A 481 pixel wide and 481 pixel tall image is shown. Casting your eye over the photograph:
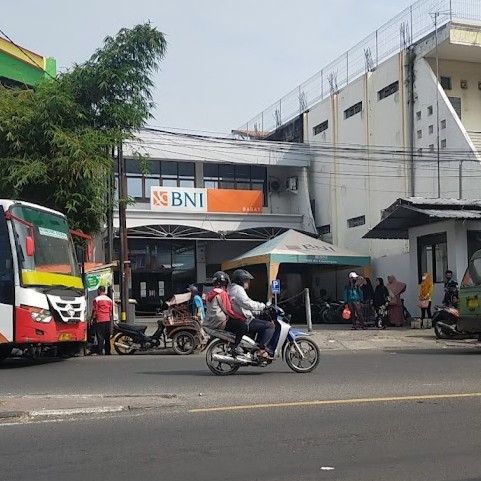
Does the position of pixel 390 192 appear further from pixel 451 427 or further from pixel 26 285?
pixel 451 427

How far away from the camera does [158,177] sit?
3216 centimetres

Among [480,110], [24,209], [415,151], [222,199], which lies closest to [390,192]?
[415,151]

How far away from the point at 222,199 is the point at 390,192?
806cm

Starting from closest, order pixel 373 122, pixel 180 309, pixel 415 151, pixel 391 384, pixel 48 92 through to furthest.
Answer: pixel 391 384, pixel 180 309, pixel 48 92, pixel 415 151, pixel 373 122

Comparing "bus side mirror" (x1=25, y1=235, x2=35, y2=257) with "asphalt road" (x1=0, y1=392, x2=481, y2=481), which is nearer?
"asphalt road" (x1=0, y1=392, x2=481, y2=481)

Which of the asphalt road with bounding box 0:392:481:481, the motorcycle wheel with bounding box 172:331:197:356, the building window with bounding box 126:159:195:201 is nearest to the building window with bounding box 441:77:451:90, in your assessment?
the building window with bounding box 126:159:195:201

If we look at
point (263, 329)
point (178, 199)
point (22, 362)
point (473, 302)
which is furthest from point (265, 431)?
point (178, 199)

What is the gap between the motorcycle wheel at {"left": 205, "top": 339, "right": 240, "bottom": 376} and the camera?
422 inches

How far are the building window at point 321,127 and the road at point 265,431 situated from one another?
2456cm

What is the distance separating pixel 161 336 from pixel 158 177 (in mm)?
17417

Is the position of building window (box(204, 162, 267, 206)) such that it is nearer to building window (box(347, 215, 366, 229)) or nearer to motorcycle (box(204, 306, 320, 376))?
building window (box(347, 215, 366, 229))

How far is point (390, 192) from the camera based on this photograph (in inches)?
1160

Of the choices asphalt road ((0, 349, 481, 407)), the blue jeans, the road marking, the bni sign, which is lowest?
asphalt road ((0, 349, 481, 407))

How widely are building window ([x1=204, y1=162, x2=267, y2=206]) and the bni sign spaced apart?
5.35 feet
